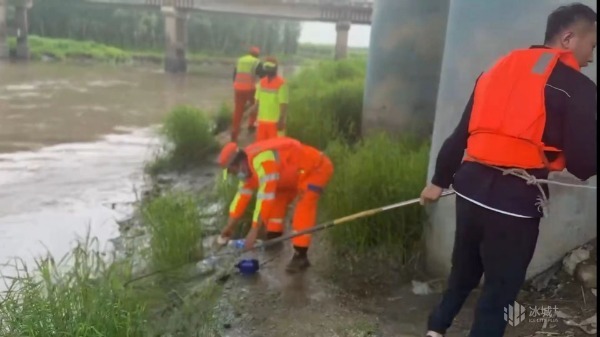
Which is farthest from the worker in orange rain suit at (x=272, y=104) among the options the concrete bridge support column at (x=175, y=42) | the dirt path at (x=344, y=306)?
the concrete bridge support column at (x=175, y=42)

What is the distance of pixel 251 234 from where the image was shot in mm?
4422

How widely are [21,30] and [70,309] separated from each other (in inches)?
1304

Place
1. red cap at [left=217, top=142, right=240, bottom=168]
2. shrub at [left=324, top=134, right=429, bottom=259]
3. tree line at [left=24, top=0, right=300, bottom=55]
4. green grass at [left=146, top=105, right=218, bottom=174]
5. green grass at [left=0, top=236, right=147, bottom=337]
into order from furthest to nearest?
tree line at [left=24, top=0, right=300, bottom=55]
green grass at [left=146, top=105, right=218, bottom=174]
shrub at [left=324, top=134, right=429, bottom=259]
red cap at [left=217, top=142, right=240, bottom=168]
green grass at [left=0, top=236, right=147, bottom=337]

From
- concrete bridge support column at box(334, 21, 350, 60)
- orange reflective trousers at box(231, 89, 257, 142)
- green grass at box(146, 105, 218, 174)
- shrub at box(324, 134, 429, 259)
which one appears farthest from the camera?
concrete bridge support column at box(334, 21, 350, 60)

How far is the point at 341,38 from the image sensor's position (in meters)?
33.2

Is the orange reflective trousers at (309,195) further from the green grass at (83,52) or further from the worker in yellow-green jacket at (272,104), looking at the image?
the green grass at (83,52)

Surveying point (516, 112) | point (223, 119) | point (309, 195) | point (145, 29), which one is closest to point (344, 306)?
point (309, 195)

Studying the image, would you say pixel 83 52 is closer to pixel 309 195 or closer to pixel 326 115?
pixel 326 115

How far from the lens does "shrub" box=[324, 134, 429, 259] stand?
4570mm

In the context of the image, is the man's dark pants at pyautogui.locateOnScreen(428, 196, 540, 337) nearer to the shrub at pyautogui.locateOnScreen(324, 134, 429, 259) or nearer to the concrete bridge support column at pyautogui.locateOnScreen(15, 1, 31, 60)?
the shrub at pyautogui.locateOnScreen(324, 134, 429, 259)

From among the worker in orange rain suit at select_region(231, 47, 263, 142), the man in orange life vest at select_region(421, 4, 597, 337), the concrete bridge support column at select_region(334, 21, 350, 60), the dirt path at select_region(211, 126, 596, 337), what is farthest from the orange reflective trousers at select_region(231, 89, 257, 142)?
the concrete bridge support column at select_region(334, 21, 350, 60)

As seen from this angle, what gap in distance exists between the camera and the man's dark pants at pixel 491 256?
261 cm

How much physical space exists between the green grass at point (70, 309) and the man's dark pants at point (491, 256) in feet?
4.94

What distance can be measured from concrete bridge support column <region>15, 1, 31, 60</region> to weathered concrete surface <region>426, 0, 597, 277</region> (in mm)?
32272
